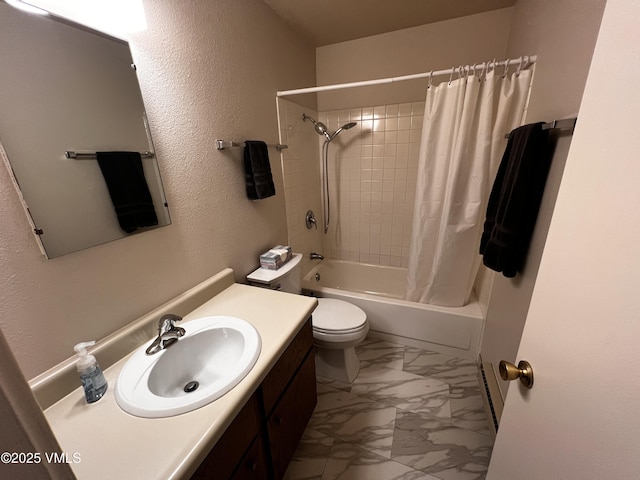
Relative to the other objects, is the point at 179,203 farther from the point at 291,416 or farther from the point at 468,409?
the point at 468,409

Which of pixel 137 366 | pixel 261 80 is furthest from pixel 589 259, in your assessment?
pixel 261 80

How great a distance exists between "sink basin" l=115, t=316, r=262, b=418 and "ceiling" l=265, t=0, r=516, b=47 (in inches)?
73.6

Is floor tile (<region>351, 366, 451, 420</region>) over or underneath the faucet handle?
underneath

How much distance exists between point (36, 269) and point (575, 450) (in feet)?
4.17

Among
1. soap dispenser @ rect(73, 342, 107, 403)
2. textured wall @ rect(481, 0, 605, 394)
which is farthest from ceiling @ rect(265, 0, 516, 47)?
soap dispenser @ rect(73, 342, 107, 403)

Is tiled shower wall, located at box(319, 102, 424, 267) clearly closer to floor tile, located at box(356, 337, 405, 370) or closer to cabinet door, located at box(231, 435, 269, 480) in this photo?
floor tile, located at box(356, 337, 405, 370)

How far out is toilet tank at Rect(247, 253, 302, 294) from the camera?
4.91ft

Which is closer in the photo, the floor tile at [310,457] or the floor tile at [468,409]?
the floor tile at [310,457]

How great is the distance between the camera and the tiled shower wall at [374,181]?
7.33 ft

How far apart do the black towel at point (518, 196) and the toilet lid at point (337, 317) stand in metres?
0.81

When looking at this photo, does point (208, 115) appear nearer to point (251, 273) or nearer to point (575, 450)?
point (251, 273)

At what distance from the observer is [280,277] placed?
1547 mm

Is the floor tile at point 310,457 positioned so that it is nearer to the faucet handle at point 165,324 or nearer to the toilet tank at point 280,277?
the toilet tank at point 280,277

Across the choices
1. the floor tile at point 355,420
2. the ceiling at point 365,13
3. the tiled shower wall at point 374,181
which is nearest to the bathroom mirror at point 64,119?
the ceiling at point 365,13
